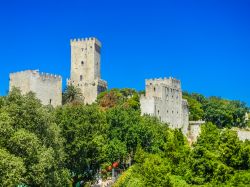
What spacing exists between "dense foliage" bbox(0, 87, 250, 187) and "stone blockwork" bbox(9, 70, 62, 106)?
72.2 ft

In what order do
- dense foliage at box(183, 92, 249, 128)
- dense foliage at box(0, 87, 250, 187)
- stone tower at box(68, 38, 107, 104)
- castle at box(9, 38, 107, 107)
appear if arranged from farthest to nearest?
dense foliage at box(183, 92, 249, 128) < stone tower at box(68, 38, 107, 104) < castle at box(9, 38, 107, 107) < dense foliage at box(0, 87, 250, 187)

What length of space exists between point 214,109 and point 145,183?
5745cm

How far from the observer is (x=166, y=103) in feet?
247

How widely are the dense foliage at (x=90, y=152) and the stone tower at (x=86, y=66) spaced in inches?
1419

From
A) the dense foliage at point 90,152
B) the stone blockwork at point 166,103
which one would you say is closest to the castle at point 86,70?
the stone blockwork at point 166,103

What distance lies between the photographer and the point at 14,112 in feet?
111

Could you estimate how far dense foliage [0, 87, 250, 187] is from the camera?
1265 inches

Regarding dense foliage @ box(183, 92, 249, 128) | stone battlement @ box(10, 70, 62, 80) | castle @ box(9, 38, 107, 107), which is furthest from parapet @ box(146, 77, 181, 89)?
stone battlement @ box(10, 70, 62, 80)

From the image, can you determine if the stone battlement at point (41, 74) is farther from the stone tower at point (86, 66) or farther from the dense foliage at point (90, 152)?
the dense foliage at point (90, 152)

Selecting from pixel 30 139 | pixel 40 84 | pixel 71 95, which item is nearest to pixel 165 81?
pixel 71 95

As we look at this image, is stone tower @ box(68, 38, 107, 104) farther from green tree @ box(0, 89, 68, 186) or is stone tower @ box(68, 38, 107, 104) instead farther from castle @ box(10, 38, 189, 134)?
green tree @ box(0, 89, 68, 186)

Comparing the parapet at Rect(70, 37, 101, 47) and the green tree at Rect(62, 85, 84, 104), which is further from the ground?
the parapet at Rect(70, 37, 101, 47)

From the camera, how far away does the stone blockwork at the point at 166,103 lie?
71.8 metres

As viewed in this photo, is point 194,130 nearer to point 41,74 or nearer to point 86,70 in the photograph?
point 41,74
